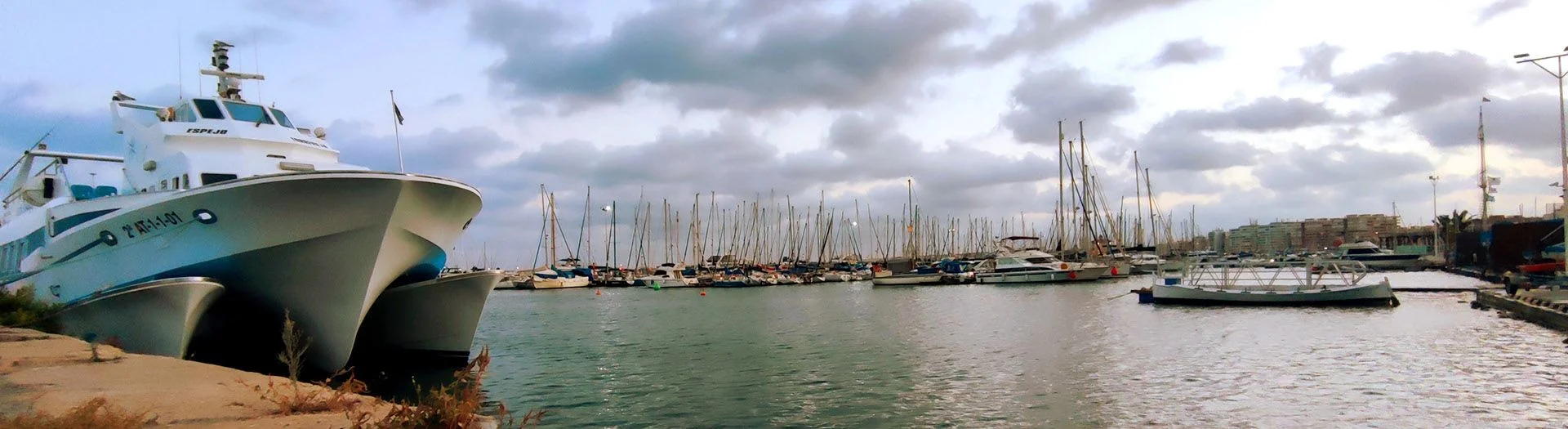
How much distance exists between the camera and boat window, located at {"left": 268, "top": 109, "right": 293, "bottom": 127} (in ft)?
67.9

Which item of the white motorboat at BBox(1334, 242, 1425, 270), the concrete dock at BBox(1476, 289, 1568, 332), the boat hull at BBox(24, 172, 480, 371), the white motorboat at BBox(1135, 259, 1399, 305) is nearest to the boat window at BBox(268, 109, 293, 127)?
the boat hull at BBox(24, 172, 480, 371)

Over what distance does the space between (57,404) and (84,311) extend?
10.8m

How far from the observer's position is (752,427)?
46.5ft

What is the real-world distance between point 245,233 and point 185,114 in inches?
220

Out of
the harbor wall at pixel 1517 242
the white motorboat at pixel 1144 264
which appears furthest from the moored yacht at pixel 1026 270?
the harbor wall at pixel 1517 242

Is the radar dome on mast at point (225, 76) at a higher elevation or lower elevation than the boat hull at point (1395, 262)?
higher

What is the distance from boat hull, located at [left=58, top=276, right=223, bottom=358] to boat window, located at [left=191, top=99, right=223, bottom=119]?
178 inches

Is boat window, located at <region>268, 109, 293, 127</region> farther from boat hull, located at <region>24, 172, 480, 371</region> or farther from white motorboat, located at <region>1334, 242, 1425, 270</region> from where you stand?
white motorboat, located at <region>1334, 242, 1425, 270</region>

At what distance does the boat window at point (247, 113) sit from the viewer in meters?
19.8

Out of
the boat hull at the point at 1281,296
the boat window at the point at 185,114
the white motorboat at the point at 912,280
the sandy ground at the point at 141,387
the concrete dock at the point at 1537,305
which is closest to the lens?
the sandy ground at the point at 141,387

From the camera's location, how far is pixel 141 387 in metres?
10.3

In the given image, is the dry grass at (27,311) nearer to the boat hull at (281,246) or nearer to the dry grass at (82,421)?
the boat hull at (281,246)

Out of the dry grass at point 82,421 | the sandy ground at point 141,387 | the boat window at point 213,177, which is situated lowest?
the sandy ground at point 141,387

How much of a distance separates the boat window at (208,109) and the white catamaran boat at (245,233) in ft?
0.10
